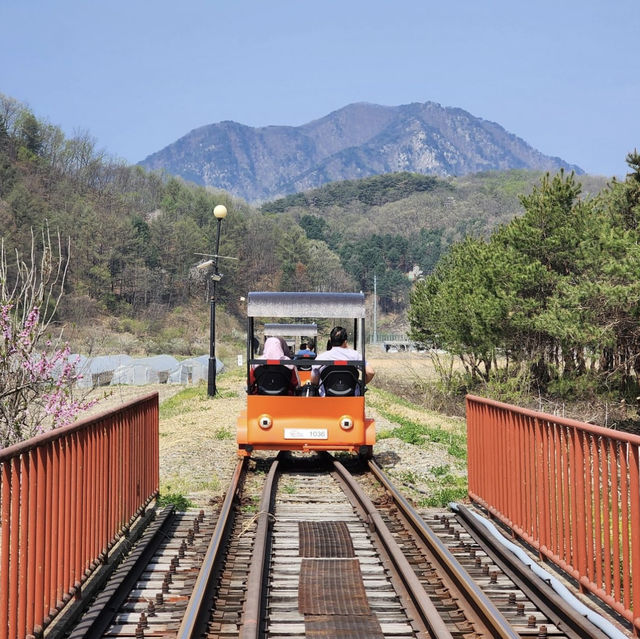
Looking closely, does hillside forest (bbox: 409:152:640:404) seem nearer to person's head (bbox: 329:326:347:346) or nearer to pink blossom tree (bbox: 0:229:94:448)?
person's head (bbox: 329:326:347:346)

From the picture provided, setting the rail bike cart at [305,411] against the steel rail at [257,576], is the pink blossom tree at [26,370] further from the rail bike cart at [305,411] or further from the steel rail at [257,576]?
the steel rail at [257,576]

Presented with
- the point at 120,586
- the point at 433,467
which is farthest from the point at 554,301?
the point at 120,586

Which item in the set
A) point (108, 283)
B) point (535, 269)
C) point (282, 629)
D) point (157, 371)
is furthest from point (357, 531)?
point (108, 283)

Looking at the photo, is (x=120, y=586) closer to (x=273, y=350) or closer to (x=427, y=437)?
(x=273, y=350)

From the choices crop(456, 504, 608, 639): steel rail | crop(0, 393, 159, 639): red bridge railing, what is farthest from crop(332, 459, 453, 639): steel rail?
crop(0, 393, 159, 639): red bridge railing

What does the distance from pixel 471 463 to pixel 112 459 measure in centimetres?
459

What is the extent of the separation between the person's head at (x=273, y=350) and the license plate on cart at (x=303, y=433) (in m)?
1.14

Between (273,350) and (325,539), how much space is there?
4.98 meters

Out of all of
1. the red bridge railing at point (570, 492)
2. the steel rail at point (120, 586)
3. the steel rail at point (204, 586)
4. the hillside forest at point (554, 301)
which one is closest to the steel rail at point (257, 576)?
the steel rail at point (204, 586)

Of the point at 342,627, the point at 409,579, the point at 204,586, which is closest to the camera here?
the point at 342,627

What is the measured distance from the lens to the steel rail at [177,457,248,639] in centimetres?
519

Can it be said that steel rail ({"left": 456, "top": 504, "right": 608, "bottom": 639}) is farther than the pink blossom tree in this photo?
No

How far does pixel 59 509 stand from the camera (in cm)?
564

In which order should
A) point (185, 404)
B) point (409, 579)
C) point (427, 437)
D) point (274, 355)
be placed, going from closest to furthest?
point (409, 579), point (274, 355), point (427, 437), point (185, 404)
